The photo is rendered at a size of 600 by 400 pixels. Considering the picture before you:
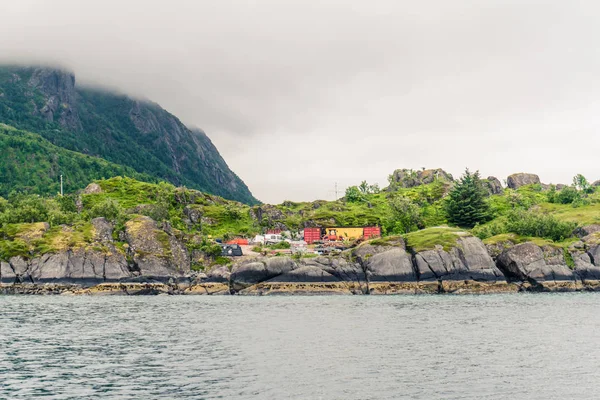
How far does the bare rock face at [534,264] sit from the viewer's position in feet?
416

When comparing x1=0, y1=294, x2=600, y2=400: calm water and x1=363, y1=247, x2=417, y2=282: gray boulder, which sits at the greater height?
x1=363, y1=247, x2=417, y2=282: gray boulder

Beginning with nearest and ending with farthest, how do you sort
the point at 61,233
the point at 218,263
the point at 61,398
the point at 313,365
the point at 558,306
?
1. the point at 61,398
2. the point at 313,365
3. the point at 558,306
4. the point at 61,233
5. the point at 218,263

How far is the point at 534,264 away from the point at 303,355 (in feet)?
331

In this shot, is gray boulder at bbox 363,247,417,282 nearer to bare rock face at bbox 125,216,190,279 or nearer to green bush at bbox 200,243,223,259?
green bush at bbox 200,243,223,259

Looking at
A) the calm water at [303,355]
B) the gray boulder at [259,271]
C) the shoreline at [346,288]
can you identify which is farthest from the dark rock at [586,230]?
the calm water at [303,355]

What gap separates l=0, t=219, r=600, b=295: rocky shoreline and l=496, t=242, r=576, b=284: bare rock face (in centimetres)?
22

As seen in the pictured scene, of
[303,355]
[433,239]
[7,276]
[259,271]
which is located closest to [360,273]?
[433,239]

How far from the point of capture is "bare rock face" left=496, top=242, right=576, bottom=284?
126812mm

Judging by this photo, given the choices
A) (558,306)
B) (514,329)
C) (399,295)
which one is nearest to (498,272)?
(399,295)

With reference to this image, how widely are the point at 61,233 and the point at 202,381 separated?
12341 cm

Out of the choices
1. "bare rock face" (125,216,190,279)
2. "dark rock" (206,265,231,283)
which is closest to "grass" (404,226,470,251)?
"dark rock" (206,265,231,283)

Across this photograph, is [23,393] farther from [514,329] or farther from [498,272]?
[498,272]

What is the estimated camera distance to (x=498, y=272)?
420ft

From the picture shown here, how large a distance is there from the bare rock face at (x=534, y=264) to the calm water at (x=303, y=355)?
175 ft
